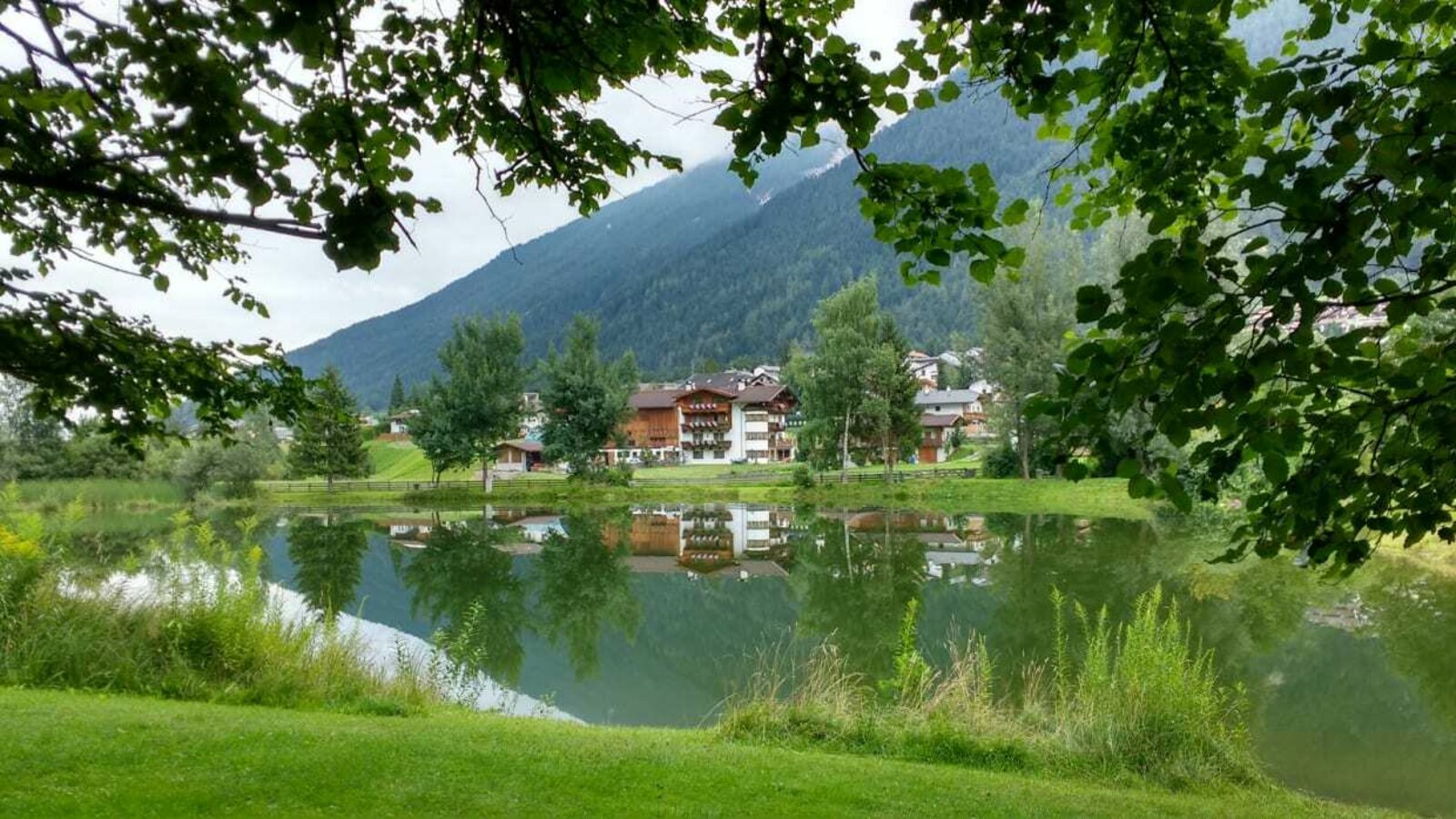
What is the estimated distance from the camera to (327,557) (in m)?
24.1

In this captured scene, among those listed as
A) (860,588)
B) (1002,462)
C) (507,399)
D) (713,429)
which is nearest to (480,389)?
(507,399)

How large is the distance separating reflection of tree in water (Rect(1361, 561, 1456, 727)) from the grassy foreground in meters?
6.16

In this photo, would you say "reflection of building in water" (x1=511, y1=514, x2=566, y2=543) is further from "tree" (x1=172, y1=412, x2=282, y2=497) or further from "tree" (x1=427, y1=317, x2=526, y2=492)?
"tree" (x1=172, y1=412, x2=282, y2=497)

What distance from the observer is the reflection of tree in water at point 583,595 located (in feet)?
47.9

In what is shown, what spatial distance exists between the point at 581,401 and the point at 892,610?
3351 centimetres

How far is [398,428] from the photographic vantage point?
9262 cm

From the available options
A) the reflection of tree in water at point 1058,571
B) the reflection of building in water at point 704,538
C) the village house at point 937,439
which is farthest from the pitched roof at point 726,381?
the reflection of tree in water at point 1058,571

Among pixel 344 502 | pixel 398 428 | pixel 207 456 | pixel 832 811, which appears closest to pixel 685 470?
pixel 344 502

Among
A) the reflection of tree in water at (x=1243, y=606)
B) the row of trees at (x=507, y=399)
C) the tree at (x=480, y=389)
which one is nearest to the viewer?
the reflection of tree in water at (x=1243, y=606)

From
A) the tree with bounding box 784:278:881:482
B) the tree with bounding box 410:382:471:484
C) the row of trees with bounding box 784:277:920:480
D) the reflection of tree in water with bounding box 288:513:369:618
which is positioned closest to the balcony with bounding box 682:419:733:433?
the tree with bounding box 410:382:471:484

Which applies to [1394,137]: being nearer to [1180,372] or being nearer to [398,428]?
[1180,372]

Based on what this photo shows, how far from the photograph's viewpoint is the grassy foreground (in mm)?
4309

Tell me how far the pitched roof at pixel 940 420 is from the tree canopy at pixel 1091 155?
64.2 metres

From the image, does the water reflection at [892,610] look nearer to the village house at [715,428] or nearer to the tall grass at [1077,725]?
the tall grass at [1077,725]
